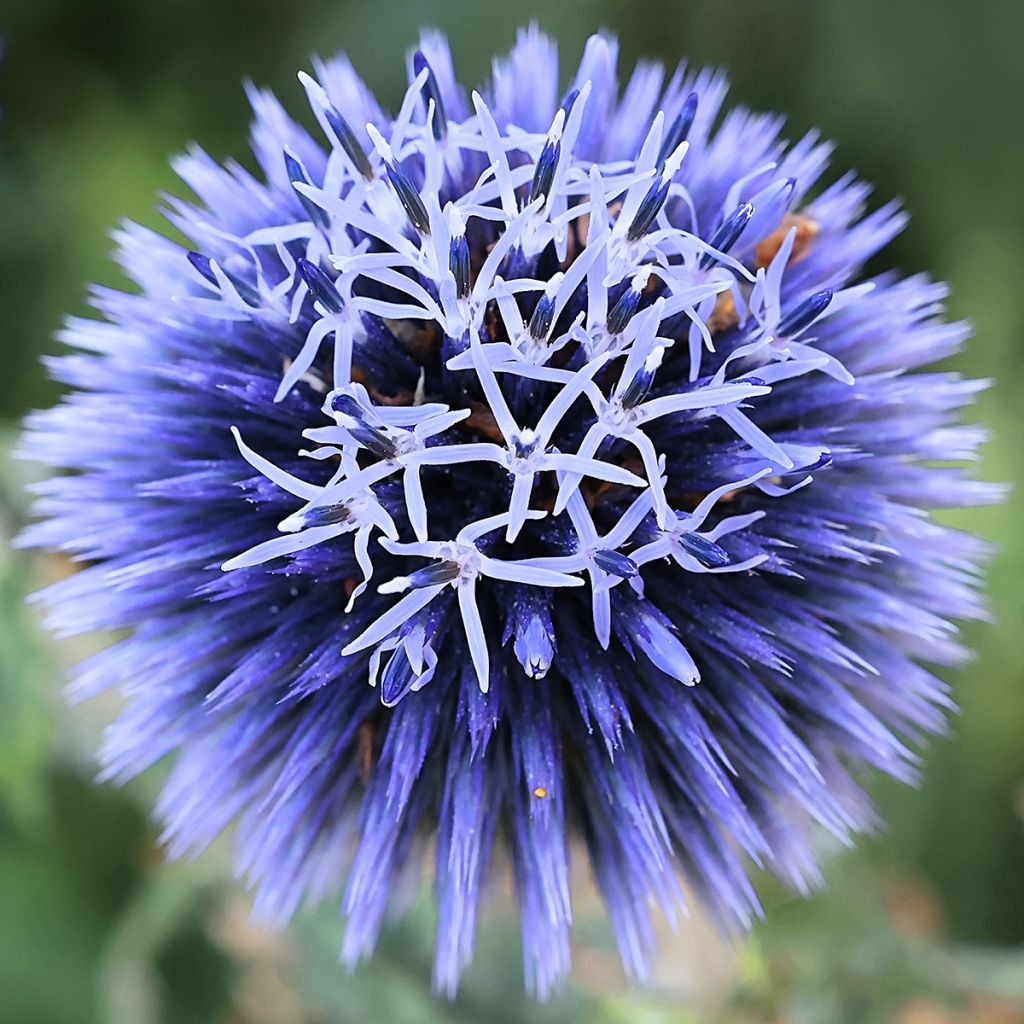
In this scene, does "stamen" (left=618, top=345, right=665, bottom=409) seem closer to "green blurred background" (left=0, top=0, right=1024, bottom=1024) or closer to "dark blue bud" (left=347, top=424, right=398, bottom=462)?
"dark blue bud" (left=347, top=424, right=398, bottom=462)

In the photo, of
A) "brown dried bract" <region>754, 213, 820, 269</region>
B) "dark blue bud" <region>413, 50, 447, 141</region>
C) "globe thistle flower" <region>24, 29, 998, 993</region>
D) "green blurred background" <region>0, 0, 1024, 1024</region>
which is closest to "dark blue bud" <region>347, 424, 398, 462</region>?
"globe thistle flower" <region>24, 29, 998, 993</region>

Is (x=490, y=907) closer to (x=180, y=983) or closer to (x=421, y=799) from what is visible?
(x=421, y=799)

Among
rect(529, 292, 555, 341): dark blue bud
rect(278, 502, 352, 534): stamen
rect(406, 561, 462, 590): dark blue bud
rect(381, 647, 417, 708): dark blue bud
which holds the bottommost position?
rect(381, 647, 417, 708): dark blue bud

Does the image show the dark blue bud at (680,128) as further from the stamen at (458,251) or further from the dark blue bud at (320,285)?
the dark blue bud at (320,285)

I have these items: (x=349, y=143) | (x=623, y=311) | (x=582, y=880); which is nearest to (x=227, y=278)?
(x=349, y=143)

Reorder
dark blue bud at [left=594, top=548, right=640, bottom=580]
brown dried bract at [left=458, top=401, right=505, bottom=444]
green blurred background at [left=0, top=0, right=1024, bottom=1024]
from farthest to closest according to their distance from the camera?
green blurred background at [left=0, top=0, right=1024, bottom=1024] < brown dried bract at [left=458, top=401, right=505, bottom=444] < dark blue bud at [left=594, top=548, right=640, bottom=580]

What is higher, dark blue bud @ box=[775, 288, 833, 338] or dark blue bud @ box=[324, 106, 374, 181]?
dark blue bud @ box=[324, 106, 374, 181]
